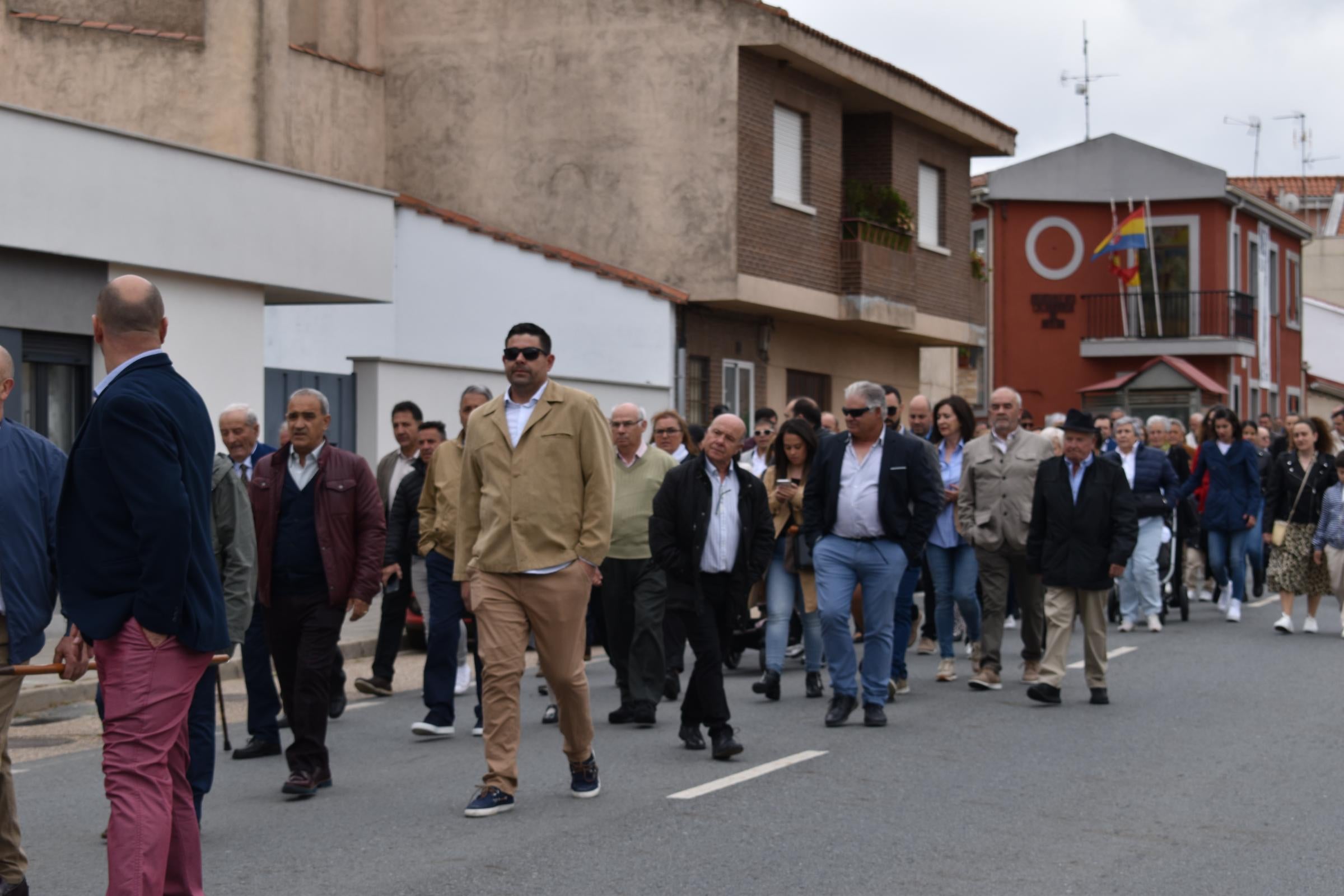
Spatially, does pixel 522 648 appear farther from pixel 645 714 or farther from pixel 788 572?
pixel 788 572

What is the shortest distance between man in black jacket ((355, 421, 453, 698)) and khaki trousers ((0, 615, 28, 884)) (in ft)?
16.4

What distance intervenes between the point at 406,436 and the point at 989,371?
34422 millimetres

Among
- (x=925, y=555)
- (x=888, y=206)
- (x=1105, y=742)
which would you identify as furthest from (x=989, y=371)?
(x=1105, y=742)

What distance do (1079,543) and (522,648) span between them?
4.91m

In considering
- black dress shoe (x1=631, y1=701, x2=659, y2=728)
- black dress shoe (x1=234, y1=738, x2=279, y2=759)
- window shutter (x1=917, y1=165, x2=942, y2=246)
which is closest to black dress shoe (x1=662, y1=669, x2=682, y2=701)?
black dress shoe (x1=631, y1=701, x2=659, y2=728)

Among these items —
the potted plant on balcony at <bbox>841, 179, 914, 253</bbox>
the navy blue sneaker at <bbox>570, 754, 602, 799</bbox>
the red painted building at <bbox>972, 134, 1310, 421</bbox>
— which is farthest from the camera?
the red painted building at <bbox>972, 134, 1310, 421</bbox>

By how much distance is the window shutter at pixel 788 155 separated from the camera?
83.7ft

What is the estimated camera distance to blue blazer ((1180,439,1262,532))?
17.7m

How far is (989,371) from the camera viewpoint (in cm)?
4466

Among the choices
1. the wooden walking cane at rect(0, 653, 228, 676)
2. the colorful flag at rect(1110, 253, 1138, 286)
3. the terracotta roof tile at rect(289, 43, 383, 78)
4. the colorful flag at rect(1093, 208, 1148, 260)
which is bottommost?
the wooden walking cane at rect(0, 653, 228, 676)

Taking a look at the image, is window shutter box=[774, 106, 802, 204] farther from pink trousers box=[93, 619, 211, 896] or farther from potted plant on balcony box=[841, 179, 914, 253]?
pink trousers box=[93, 619, 211, 896]

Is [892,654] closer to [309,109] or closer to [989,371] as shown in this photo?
[309,109]

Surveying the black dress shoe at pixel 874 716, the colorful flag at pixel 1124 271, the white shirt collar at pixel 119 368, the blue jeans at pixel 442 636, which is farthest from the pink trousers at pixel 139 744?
the colorful flag at pixel 1124 271

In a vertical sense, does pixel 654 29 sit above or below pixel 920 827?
above
